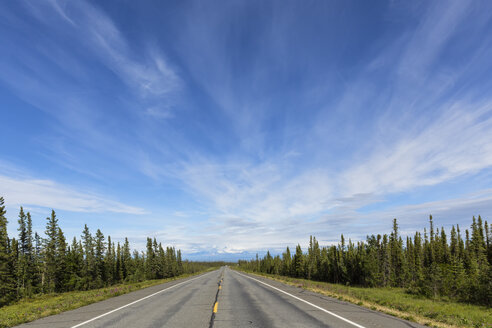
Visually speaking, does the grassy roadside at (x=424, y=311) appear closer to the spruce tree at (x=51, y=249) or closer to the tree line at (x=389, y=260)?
the tree line at (x=389, y=260)

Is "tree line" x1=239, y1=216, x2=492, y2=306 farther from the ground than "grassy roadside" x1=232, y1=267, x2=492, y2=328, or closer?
closer

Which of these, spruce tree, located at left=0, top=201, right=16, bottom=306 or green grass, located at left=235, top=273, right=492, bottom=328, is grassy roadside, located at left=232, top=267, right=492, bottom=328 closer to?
green grass, located at left=235, top=273, right=492, bottom=328

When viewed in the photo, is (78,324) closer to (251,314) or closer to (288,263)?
(251,314)

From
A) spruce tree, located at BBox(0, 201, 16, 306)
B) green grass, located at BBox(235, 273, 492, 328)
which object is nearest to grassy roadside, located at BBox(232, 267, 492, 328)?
green grass, located at BBox(235, 273, 492, 328)

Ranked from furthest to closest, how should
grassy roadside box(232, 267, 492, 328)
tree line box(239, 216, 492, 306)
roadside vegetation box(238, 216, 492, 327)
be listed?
tree line box(239, 216, 492, 306) → roadside vegetation box(238, 216, 492, 327) → grassy roadside box(232, 267, 492, 328)

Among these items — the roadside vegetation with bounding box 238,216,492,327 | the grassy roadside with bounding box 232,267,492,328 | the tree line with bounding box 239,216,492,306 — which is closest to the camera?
the grassy roadside with bounding box 232,267,492,328

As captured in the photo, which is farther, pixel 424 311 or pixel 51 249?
pixel 51 249

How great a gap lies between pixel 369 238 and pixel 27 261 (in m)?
73.7

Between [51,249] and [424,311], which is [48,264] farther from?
[424,311]

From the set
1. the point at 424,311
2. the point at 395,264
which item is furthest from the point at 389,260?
the point at 424,311

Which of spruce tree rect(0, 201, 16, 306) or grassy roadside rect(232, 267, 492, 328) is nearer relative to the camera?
grassy roadside rect(232, 267, 492, 328)

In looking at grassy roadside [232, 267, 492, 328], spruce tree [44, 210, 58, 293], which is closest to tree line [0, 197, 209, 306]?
spruce tree [44, 210, 58, 293]

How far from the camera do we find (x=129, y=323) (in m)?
8.20

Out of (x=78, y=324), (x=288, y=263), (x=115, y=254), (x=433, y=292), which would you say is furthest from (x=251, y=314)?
(x=288, y=263)
